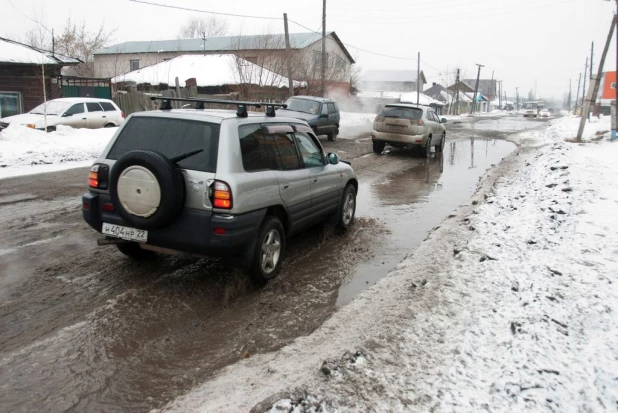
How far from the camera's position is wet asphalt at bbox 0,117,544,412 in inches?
123

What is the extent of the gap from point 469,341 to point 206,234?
2291 millimetres

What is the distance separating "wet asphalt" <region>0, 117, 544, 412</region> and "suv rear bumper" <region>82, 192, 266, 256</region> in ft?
1.76

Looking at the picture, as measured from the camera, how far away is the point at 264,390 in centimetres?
289

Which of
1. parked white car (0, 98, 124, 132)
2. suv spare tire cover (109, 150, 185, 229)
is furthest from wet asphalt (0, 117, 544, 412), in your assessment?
parked white car (0, 98, 124, 132)

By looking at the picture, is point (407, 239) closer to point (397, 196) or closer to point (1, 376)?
point (397, 196)

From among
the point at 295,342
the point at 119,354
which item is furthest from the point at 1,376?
the point at 295,342

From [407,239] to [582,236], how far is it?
225 centimetres

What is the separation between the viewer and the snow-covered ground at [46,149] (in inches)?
438

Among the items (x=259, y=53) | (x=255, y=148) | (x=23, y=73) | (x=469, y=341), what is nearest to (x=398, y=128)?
(x=255, y=148)

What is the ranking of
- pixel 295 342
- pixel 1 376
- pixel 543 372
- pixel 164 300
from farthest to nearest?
1. pixel 164 300
2. pixel 295 342
3. pixel 1 376
4. pixel 543 372

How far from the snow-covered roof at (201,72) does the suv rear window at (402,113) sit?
49.0 ft

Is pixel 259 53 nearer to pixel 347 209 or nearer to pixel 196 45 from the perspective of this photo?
pixel 196 45

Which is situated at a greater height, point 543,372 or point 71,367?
point 543,372

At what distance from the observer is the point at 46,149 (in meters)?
12.5
